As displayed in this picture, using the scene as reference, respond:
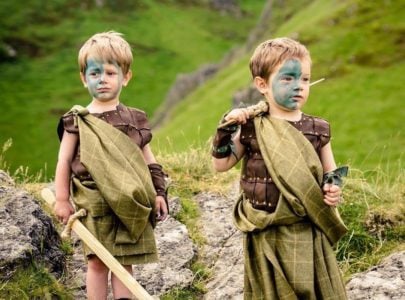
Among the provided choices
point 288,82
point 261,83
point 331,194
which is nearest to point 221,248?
point 331,194

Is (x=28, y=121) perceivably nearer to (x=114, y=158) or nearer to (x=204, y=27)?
(x=204, y=27)

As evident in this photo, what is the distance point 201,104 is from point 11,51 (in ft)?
113

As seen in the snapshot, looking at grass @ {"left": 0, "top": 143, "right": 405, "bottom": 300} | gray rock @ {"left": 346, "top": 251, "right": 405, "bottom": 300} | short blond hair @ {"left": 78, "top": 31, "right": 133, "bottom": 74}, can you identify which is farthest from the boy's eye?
grass @ {"left": 0, "top": 143, "right": 405, "bottom": 300}

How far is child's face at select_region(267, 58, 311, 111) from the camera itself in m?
4.54

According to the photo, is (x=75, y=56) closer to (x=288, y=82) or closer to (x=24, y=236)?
(x=24, y=236)

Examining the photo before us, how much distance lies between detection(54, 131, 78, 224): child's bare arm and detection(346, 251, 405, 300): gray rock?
8.06 feet

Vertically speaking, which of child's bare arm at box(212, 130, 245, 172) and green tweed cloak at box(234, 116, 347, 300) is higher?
child's bare arm at box(212, 130, 245, 172)

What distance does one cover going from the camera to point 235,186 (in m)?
7.81

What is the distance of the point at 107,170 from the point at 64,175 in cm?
38

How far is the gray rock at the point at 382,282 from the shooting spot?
5.56 m

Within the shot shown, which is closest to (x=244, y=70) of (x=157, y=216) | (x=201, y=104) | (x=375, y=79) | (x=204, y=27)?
(x=201, y=104)

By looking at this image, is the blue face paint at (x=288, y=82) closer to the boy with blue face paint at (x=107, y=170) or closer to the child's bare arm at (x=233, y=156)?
the child's bare arm at (x=233, y=156)

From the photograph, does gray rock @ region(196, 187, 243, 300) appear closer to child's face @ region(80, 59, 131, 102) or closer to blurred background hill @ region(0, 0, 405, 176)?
blurred background hill @ region(0, 0, 405, 176)

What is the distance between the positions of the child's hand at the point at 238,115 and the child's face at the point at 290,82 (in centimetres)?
23
